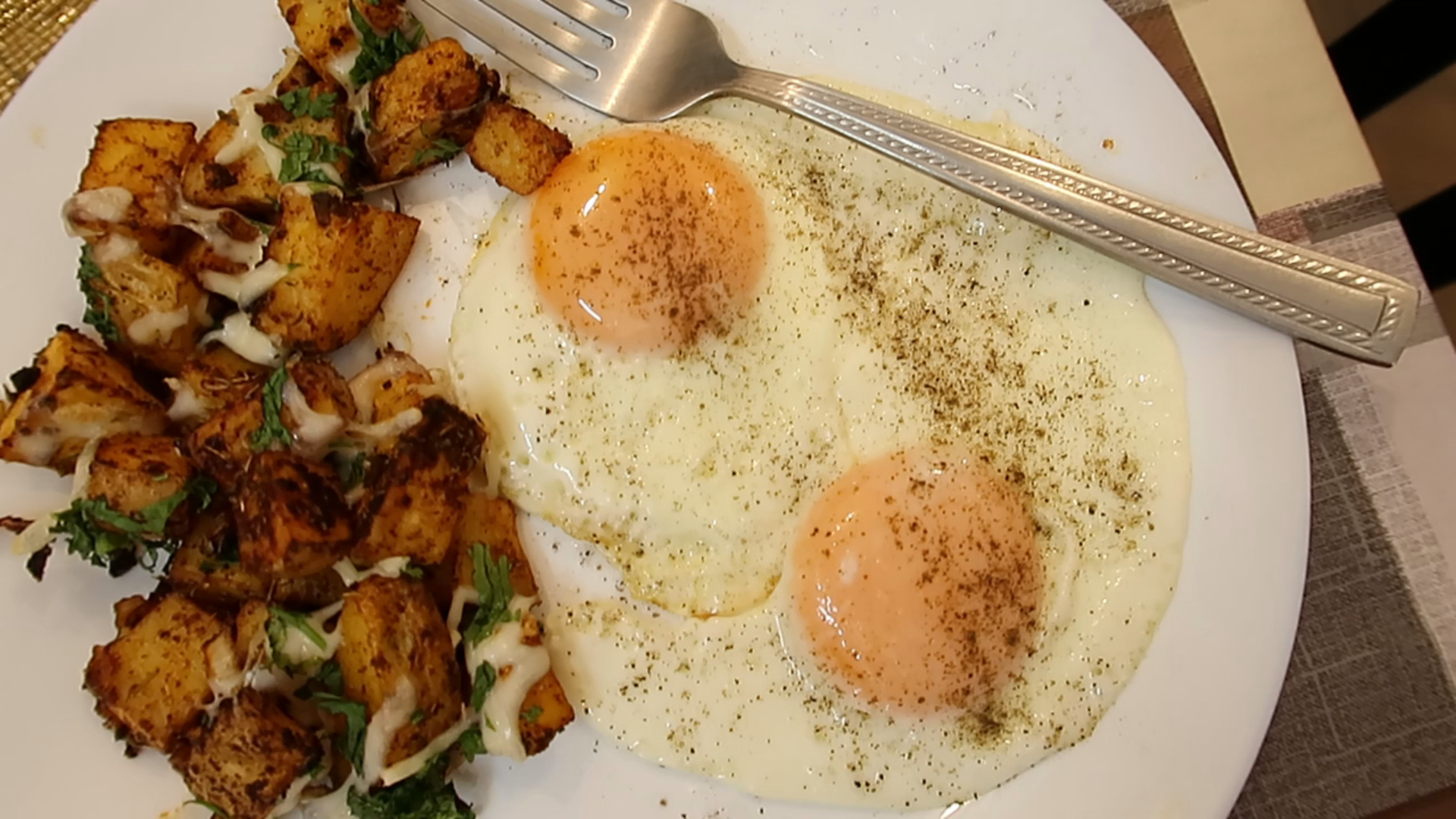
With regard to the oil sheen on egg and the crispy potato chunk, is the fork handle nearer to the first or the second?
the oil sheen on egg

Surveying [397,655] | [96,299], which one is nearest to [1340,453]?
[397,655]

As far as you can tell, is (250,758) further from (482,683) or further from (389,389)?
(389,389)

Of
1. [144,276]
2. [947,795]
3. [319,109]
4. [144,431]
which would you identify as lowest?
[947,795]

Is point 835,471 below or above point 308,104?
below

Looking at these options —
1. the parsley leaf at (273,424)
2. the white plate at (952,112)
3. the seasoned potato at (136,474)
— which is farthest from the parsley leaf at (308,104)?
the seasoned potato at (136,474)

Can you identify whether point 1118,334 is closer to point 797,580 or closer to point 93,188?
point 797,580

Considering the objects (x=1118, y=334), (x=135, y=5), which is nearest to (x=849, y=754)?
(x=1118, y=334)

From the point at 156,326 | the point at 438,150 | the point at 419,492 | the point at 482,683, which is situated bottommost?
the point at 482,683
